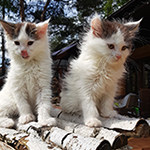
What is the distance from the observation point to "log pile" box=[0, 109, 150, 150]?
29.4 inches

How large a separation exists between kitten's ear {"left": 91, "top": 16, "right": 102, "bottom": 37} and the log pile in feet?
2.18

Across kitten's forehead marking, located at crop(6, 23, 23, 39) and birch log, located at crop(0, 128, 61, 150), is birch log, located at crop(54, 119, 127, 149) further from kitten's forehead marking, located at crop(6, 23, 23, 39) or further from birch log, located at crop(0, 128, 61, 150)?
kitten's forehead marking, located at crop(6, 23, 23, 39)

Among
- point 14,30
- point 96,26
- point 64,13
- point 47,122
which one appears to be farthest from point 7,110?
point 64,13

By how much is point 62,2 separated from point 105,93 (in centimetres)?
658

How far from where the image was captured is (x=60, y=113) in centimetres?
142

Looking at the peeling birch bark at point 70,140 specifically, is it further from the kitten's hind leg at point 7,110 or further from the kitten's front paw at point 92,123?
the kitten's hind leg at point 7,110

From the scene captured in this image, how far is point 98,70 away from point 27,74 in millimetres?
574

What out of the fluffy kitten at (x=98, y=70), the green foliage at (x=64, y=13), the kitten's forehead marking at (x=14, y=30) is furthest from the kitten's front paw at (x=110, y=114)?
Answer: the green foliage at (x=64, y=13)

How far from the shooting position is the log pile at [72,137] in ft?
2.45

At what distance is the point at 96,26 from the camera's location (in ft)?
3.88

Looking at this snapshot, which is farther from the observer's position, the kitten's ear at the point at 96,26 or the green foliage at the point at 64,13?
the green foliage at the point at 64,13

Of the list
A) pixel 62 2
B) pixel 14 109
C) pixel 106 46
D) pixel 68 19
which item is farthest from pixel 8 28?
pixel 62 2

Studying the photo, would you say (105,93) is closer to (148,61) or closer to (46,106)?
(46,106)

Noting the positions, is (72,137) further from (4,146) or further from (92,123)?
(4,146)
